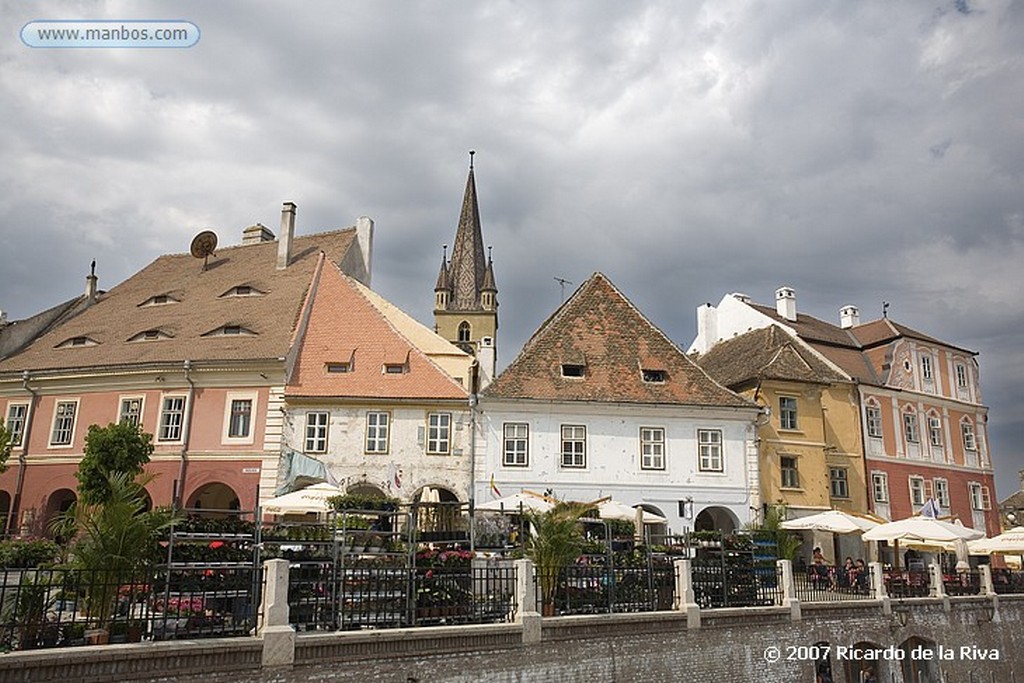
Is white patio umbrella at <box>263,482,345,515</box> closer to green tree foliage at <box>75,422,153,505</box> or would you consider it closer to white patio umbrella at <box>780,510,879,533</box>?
green tree foliage at <box>75,422,153,505</box>

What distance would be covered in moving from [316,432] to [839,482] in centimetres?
1933

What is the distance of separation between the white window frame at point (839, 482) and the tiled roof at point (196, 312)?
2033 cm

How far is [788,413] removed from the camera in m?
31.0

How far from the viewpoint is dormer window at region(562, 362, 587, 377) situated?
28328mm

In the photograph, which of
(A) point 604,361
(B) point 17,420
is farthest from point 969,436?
(B) point 17,420

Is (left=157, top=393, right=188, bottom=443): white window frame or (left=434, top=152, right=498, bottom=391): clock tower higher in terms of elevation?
(left=434, top=152, right=498, bottom=391): clock tower

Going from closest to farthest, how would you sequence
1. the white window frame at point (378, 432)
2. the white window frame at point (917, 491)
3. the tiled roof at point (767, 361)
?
1. the white window frame at point (378, 432)
2. the tiled roof at point (767, 361)
3. the white window frame at point (917, 491)

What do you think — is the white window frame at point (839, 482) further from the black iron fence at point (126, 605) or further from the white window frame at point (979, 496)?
the black iron fence at point (126, 605)

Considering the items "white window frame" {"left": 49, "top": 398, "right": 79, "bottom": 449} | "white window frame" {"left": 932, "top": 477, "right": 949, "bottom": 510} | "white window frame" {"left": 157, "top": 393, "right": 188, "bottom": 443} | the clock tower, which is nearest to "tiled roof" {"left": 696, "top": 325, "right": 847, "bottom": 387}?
"white window frame" {"left": 932, "top": 477, "right": 949, "bottom": 510}

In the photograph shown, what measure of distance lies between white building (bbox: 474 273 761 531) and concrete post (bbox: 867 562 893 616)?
6.72m

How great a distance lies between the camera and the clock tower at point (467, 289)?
7288 centimetres

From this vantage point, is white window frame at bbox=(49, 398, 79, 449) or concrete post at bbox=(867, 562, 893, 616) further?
white window frame at bbox=(49, 398, 79, 449)

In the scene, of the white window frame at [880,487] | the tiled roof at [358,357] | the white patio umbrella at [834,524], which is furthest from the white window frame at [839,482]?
the tiled roof at [358,357]

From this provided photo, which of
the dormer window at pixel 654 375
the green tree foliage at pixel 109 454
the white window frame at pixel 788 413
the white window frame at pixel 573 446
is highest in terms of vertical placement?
the dormer window at pixel 654 375
